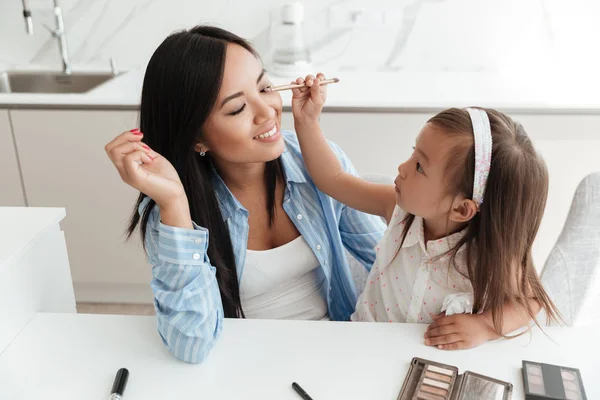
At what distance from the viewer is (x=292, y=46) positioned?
7.98 ft

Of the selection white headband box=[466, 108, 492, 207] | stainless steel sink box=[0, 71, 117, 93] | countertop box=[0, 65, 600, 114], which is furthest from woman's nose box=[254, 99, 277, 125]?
stainless steel sink box=[0, 71, 117, 93]

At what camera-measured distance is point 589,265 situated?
1111 mm

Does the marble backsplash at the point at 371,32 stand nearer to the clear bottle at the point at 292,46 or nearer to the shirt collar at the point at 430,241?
the clear bottle at the point at 292,46

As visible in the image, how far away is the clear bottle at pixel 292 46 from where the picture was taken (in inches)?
93.4

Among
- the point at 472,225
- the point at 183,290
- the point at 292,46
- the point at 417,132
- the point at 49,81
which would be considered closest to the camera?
the point at 183,290

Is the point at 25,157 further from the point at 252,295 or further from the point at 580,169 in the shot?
the point at 580,169

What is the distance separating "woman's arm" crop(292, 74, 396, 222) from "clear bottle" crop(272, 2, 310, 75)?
1080mm

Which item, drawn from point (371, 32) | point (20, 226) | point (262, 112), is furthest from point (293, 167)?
point (371, 32)

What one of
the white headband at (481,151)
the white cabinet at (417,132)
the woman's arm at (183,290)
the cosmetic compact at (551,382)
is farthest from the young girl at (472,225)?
the white cabinet at (417,132)

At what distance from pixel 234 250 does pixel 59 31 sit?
5.74ft

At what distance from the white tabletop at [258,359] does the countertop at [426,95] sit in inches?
46.8

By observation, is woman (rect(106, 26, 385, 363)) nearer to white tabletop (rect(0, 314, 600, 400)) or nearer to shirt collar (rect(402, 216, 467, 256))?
white tabletop (rect(0, 314, 600, 400))

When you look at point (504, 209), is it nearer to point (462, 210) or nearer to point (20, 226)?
point (462, 210)

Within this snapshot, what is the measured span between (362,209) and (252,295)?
0.33m
